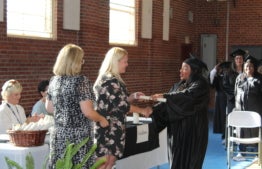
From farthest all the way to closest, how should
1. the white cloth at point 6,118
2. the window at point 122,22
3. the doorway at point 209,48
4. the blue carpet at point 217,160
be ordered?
the doorway at point 209,48 → the window at point 122,22 → the blue carpet at point 217,160 → the white cloth at point 6,118

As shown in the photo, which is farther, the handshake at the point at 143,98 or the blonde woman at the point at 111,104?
the handshake at the point at 143,98

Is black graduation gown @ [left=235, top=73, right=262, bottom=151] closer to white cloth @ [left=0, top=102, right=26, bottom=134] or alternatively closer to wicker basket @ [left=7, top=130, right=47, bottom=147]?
white cloth @ [left=0, top=102, right=26, bottom=134]

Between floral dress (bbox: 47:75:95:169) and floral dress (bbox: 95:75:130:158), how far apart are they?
0.46 m

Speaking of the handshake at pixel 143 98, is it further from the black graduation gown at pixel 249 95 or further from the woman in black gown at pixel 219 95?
the woman in black gown at pixel 219 95

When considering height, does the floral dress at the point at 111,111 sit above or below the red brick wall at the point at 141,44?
below

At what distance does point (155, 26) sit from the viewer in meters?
12.4

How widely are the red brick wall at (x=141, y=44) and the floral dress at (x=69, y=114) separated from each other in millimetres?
3646

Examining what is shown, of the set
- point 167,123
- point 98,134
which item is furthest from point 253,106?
point 98,134

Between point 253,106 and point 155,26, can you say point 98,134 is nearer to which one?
point 253,106

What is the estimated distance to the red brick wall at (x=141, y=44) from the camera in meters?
7.77

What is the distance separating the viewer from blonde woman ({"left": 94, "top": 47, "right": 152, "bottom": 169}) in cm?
433

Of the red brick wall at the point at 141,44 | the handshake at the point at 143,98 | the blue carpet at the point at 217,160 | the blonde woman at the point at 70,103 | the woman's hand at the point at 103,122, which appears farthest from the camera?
the red brick wall at the point at 141,44

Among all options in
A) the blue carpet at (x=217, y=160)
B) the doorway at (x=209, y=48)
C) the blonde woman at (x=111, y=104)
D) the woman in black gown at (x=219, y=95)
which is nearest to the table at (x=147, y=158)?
the blue carpet at (x=217, y=160)

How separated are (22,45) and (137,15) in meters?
4.41
